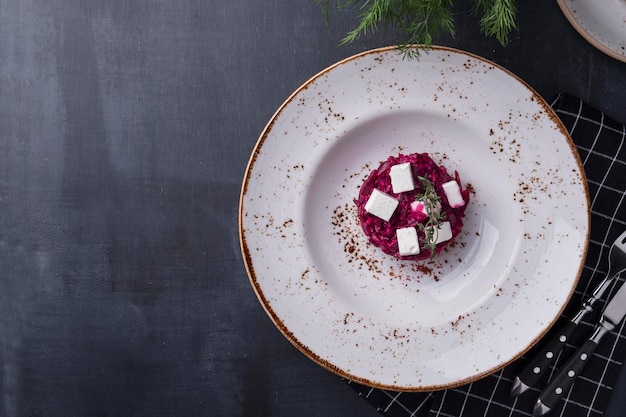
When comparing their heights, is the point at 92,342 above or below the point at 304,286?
below

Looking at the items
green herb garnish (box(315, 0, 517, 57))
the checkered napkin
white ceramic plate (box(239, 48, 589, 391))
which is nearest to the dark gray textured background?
green herb garnish (box(315, 0, 517, 57))

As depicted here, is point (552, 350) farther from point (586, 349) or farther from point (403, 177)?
point (403, 177)

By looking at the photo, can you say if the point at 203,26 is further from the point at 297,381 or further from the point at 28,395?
the point at 28,395

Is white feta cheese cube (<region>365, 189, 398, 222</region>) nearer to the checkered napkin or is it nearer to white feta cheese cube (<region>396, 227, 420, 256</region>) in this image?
white feta cheese cube (<region>396, 227, 420, 256</region>)

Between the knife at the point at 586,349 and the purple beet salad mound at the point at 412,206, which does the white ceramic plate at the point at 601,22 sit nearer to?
the purple beet salad mound at the point at 412,206

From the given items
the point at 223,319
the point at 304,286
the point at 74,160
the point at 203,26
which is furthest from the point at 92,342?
the point at 203,26

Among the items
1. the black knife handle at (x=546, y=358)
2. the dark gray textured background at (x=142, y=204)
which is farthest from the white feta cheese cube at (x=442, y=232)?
the dark gray textured background at (x=142, y=204)
